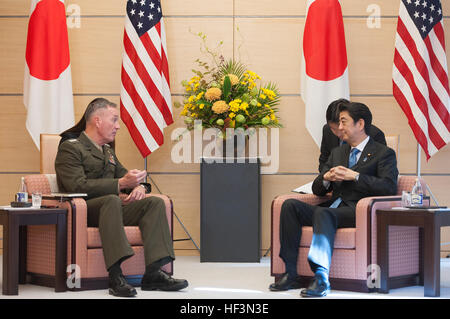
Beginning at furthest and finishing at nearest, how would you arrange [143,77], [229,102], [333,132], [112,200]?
[143,77] → [229,102] → [333,132] → [112,200]

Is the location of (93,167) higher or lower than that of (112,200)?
higher

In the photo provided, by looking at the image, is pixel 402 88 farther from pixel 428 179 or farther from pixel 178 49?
pixel 178 49

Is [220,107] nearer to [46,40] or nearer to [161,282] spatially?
[46,40]

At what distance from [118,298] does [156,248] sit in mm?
407

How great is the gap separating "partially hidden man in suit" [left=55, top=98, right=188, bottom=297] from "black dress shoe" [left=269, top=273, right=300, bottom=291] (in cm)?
58

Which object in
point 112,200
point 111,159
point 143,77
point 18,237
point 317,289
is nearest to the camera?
point 317,289

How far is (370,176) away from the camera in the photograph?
13.4ft

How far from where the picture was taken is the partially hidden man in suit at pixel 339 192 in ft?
12.6

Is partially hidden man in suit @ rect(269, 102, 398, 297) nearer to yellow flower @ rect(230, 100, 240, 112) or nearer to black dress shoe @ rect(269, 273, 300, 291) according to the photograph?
black dress shoe @ rect(269, 273, 300, 291)

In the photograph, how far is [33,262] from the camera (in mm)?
4223

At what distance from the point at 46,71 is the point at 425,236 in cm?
372

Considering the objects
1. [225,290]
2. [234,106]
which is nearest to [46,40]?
[234,106]

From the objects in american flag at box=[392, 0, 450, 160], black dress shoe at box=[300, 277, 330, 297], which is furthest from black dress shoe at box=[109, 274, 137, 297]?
american flag at box=[392, 0, 450, 160]
